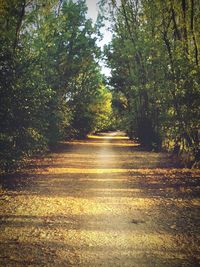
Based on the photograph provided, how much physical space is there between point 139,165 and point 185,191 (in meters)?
7.00

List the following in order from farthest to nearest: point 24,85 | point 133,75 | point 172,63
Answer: point 133,75, point 172,63, point 24,85

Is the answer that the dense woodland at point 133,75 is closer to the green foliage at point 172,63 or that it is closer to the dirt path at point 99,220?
the green foliage at point 172,63

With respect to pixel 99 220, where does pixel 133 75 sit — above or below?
above

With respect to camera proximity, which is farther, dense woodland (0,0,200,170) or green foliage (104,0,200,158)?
green foliage (104,0,200,158)

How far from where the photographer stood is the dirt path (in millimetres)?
5820

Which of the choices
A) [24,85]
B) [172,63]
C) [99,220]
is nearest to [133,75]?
[172,63]

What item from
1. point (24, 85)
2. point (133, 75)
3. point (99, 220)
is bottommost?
point (99, 220)

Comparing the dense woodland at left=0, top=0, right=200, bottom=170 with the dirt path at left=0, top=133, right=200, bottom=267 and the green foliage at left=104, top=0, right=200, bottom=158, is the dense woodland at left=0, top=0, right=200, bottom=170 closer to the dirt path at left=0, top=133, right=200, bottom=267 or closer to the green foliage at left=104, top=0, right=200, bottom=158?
the green foliage at left=104, top=0, right=200, bottom=158

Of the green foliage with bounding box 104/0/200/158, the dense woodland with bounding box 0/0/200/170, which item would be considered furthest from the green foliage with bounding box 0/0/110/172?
the green foliage with bounding box 104/0/200/158

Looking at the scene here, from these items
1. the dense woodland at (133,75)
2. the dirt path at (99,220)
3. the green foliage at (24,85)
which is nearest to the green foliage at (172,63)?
the dense woodland at (133,75)

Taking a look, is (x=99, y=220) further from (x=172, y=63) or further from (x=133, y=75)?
(x=133, y=75)

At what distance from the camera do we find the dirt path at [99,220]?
5820mm

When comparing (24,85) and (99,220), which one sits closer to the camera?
(99,220)

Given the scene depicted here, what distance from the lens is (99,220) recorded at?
7.96 m
